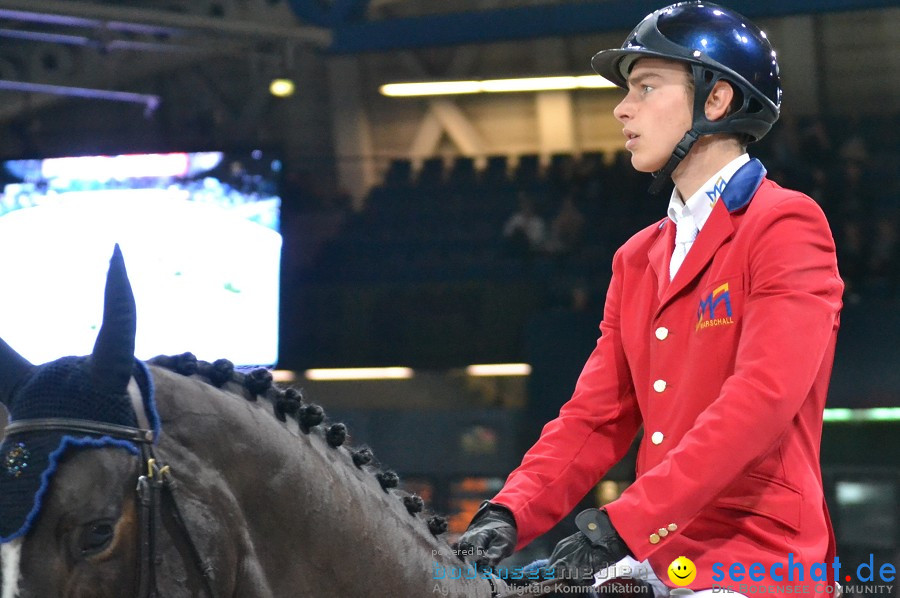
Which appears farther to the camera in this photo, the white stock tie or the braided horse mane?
the white stock tie

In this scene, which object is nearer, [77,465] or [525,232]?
[77,465]

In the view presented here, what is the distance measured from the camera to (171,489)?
131cm

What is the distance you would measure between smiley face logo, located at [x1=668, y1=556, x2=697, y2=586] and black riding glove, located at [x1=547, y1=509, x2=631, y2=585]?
0.39 feet

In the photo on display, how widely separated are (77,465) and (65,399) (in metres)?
0.08

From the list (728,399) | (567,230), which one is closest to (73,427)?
(728,399)

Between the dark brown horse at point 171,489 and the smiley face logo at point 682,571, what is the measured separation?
0.35 m

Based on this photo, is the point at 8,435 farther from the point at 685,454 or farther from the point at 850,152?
the point at 850,152

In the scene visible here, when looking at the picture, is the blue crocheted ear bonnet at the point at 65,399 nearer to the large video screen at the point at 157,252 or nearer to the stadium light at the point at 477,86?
the large video screen at the point at 157,252

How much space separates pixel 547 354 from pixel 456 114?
2465 millimetres

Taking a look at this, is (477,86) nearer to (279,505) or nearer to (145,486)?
(279,505)

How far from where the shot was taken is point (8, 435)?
1.31 m

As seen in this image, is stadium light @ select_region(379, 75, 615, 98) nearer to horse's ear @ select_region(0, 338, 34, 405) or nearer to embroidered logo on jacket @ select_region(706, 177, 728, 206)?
embroidered logo on jacket @ select_region(706, 177, 728, 206)

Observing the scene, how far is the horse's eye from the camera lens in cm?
126

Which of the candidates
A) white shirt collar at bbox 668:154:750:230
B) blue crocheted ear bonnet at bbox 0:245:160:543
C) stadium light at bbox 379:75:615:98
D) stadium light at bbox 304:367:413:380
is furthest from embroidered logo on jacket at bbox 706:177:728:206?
stadium light at bbox 379:75:615:98
